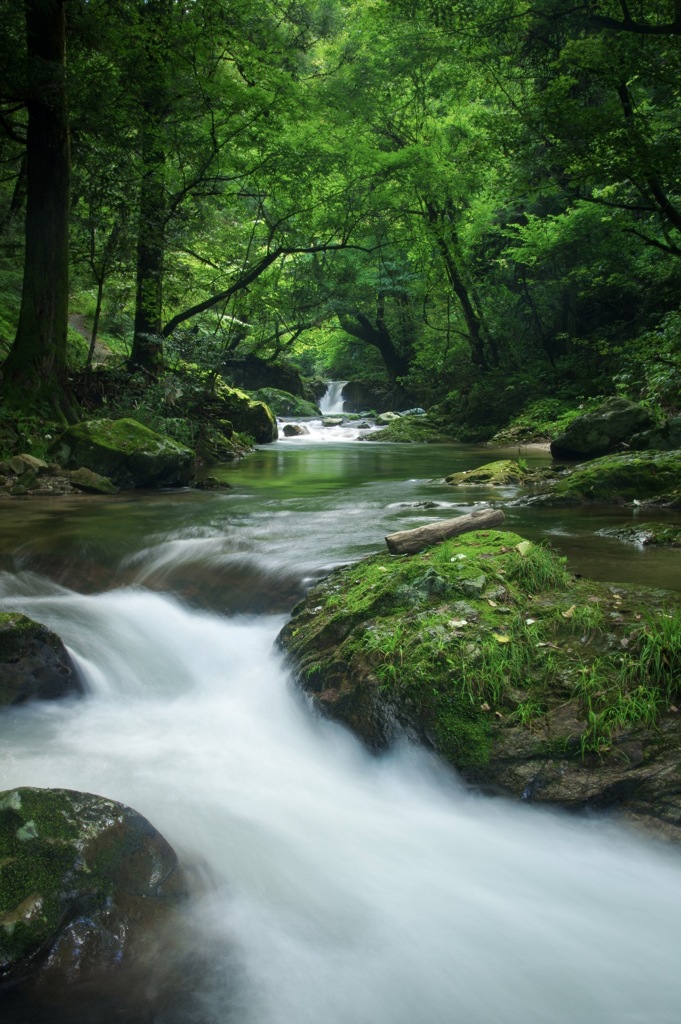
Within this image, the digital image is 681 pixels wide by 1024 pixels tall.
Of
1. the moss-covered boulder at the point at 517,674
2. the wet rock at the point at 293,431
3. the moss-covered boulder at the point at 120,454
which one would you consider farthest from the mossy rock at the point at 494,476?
the wet rock at the point at 293,431

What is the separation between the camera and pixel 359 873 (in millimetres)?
3012

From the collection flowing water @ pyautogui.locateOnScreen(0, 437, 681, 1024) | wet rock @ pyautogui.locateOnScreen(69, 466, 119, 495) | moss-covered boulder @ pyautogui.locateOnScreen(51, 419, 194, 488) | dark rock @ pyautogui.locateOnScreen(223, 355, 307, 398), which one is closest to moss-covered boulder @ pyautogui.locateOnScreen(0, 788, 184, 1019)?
flowing water @ pyautogui.locateOnScreen(0, 437, 681, 1024)

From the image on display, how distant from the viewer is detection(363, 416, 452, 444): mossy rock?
21.6 m

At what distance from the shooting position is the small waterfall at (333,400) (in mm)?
37156

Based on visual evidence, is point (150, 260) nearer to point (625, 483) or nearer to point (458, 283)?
point (625, 483)

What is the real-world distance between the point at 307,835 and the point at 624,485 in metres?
6.85

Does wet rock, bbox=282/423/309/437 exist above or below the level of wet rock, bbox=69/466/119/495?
above

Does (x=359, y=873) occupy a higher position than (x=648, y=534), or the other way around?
(x=648, y=534)

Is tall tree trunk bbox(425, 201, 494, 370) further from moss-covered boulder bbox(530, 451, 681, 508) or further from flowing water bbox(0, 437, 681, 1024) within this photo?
flowing water bbox(0, 437, 681, 1024)

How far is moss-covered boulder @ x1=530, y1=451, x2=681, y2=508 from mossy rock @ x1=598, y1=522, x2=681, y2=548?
1.67 m

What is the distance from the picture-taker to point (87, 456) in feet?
34.7

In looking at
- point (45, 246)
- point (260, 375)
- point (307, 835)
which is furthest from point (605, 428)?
point (260, 375)

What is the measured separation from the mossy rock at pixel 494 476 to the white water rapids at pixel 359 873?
7093 millimetres

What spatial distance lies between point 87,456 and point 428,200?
14812 mm
